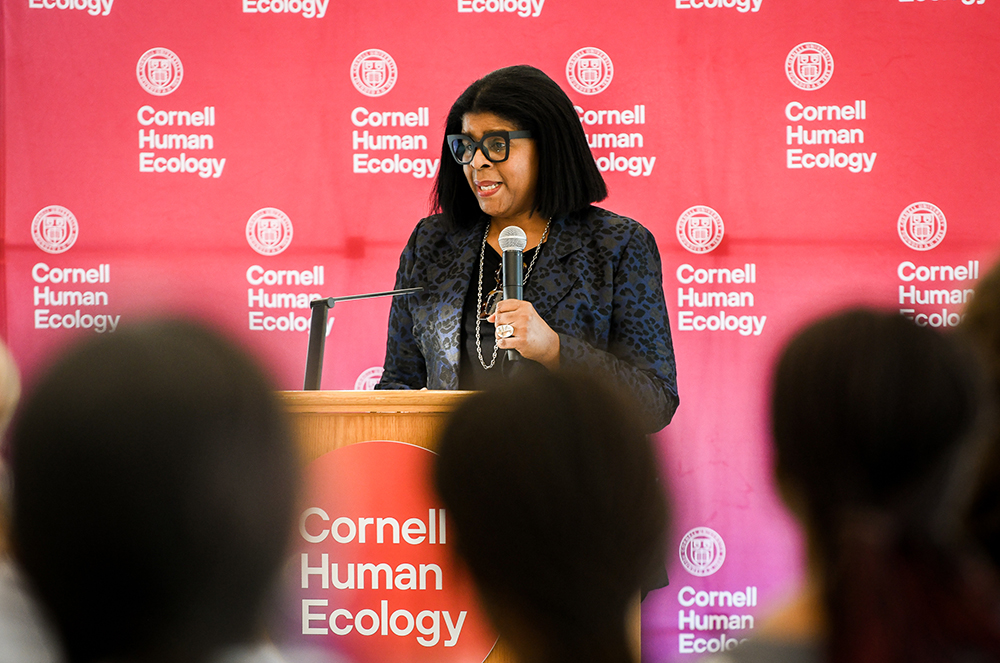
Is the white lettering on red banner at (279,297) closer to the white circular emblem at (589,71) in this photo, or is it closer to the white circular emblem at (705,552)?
the white circular emblem at (589,71)

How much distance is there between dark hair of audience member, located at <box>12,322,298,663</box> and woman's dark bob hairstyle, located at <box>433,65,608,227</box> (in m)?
1.60

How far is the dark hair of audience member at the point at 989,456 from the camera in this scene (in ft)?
3.49

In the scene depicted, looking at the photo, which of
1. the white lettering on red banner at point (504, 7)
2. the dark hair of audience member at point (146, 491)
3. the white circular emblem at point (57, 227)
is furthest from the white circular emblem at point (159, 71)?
the dark hair of audience member at point (146, 491)

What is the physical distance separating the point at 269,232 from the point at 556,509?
3075 mm

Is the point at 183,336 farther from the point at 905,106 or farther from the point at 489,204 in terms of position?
the point at 905,106

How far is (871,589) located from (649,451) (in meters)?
0.25

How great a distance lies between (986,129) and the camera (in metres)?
3.45

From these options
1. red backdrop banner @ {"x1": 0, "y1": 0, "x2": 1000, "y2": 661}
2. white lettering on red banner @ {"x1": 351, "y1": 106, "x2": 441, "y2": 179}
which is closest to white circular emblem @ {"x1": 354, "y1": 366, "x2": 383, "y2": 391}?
red backdrop banner @ {"x1": 0, "y1": 0, "x2": 1000, "y2": 661}

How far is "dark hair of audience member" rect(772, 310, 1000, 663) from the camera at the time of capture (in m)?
0.76

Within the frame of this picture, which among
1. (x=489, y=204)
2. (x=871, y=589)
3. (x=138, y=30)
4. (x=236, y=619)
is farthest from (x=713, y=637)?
(x=138, y=30)

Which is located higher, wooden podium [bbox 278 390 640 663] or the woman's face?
the woman's face

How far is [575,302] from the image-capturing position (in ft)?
7.02

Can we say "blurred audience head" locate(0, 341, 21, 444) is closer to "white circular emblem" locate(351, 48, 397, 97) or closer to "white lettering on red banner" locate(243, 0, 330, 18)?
"white circular emblem" locate(351, 48, 397, 97)

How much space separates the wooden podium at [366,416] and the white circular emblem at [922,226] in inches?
100
